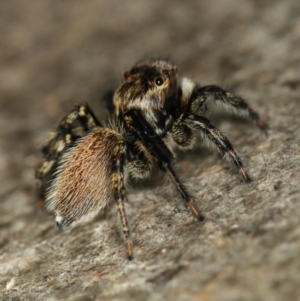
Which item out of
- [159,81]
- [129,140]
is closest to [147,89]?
[159,81]

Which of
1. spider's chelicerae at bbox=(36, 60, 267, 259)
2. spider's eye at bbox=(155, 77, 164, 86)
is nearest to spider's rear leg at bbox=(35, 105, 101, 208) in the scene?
spider's chelicerae at bbox=(36, 60, 267, 259)

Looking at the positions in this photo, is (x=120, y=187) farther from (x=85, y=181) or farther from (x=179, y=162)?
(x=179, y=162)

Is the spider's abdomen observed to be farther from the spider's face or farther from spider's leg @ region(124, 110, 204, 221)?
the spider's face

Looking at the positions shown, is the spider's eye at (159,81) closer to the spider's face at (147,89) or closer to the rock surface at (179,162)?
the spider's face at (147,89)

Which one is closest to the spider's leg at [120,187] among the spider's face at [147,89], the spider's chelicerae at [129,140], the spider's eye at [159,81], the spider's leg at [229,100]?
the spider's chelicerae at [129,140]

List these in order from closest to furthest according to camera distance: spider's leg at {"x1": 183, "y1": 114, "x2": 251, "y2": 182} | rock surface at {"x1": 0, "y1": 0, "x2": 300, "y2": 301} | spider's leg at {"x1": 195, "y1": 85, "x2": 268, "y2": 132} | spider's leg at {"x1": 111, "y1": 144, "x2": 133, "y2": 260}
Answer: rock surface at {"x1": 0, "y1": 0, "x2": 300, "y2": 301} → spider's leg at {"x1": 111, "y1": 144, "x2": 133, "y2": 260} → spider's leg at {"x1": 183, "y1": 114, "x2": 251, "y2": 182} → spider's leg at {"x1": 195, "y1": 85, "x2": 268, "y2": 132}

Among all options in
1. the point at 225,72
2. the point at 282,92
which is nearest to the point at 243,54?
the point at 225,72
